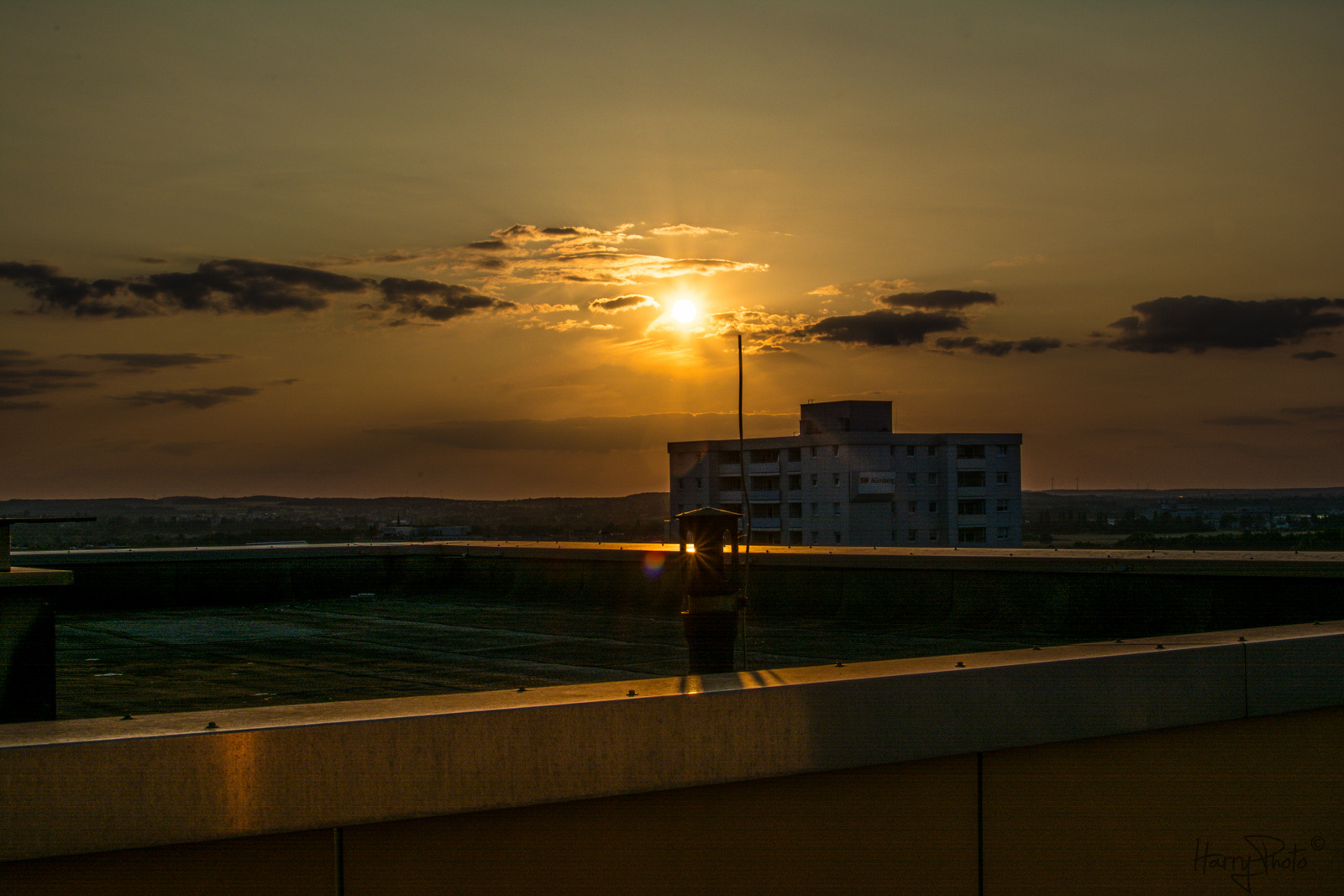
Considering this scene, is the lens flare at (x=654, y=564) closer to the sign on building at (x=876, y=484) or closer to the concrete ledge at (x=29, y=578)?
the concrete ledge at (x=29, y=578)

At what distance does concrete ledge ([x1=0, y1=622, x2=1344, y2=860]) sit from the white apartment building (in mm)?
89813

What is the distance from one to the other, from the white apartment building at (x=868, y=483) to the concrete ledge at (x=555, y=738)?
8981 centimetres

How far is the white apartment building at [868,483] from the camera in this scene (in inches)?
3740

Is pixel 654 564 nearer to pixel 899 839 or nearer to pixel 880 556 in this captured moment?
pixel 880 556

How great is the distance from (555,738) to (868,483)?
92411mm

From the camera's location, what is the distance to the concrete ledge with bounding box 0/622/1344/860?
3.33 meters

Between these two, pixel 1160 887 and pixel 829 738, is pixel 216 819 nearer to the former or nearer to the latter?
pixel 829 738

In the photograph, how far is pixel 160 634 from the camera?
19.2 m

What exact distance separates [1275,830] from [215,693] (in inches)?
431

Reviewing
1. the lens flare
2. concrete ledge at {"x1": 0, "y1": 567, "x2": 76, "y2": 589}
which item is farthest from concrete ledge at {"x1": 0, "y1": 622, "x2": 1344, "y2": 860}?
the lens flare

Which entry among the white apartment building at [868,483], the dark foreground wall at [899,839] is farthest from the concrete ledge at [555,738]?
the white apartment building at [868,483]

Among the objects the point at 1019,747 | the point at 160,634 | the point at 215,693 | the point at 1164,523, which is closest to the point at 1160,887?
the point at 1019,747

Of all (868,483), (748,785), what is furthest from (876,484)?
(748,785)

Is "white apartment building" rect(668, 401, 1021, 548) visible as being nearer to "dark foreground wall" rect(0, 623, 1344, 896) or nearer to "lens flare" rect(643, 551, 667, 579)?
"lens flare" rect(643, 551, 667, 579)
